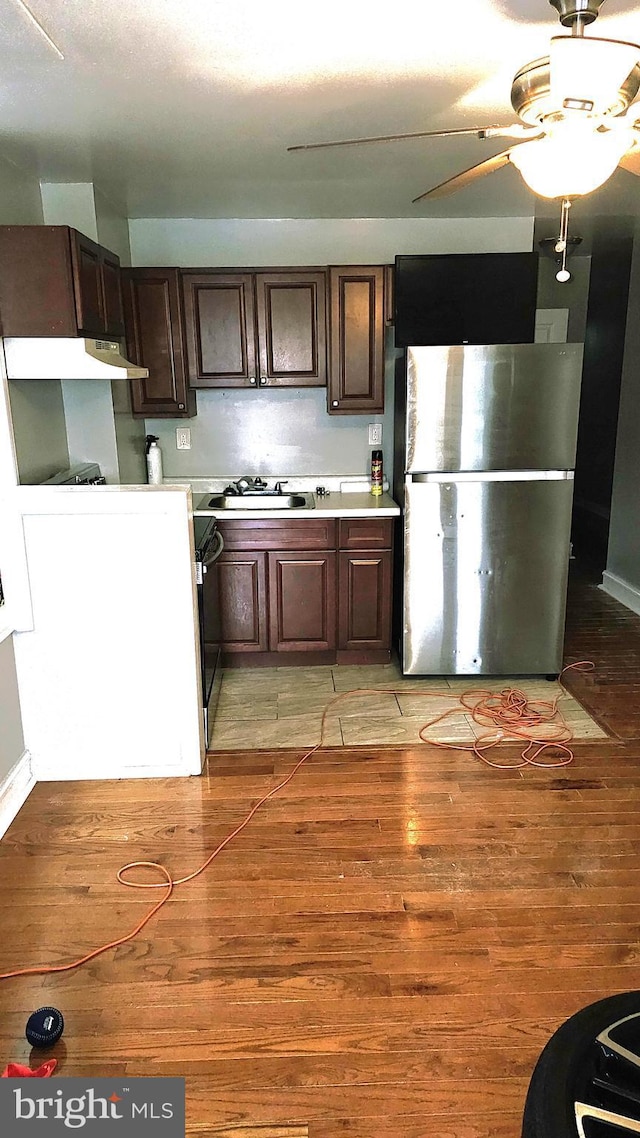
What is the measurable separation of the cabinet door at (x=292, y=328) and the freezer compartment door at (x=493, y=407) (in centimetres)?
75

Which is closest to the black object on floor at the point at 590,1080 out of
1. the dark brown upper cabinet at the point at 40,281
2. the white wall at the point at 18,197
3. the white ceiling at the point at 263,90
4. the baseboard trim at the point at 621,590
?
the white ceiling at the point at 263,90

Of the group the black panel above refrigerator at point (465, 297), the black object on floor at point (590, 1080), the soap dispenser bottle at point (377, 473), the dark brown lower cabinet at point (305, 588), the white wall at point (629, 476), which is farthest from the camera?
the white wall at point (629, 476)

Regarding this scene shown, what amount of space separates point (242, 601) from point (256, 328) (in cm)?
147

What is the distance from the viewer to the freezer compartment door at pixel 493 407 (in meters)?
3.40

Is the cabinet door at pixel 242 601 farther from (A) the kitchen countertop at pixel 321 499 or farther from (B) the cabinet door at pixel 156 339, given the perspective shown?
(B) the cabinet door at pixel 156 339

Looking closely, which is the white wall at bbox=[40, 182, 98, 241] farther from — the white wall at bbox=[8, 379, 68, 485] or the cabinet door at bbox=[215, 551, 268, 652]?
the cabinet door at bbox=[215, 551, 268, 652]

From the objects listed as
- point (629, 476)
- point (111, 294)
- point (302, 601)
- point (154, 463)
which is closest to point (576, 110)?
point (111, 294)

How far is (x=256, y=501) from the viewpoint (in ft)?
13.9

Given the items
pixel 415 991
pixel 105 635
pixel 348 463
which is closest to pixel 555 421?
pixel 348 463

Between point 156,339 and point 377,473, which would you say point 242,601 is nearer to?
point 377,473

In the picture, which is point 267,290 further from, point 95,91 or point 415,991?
point 415,991

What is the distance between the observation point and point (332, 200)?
3650 mm

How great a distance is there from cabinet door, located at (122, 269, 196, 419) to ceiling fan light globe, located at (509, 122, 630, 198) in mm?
2435

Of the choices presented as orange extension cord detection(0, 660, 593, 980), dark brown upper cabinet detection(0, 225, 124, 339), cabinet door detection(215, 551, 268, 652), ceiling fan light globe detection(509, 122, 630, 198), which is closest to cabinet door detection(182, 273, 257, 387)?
cabinet door detection(215, 551, 268, 652)
